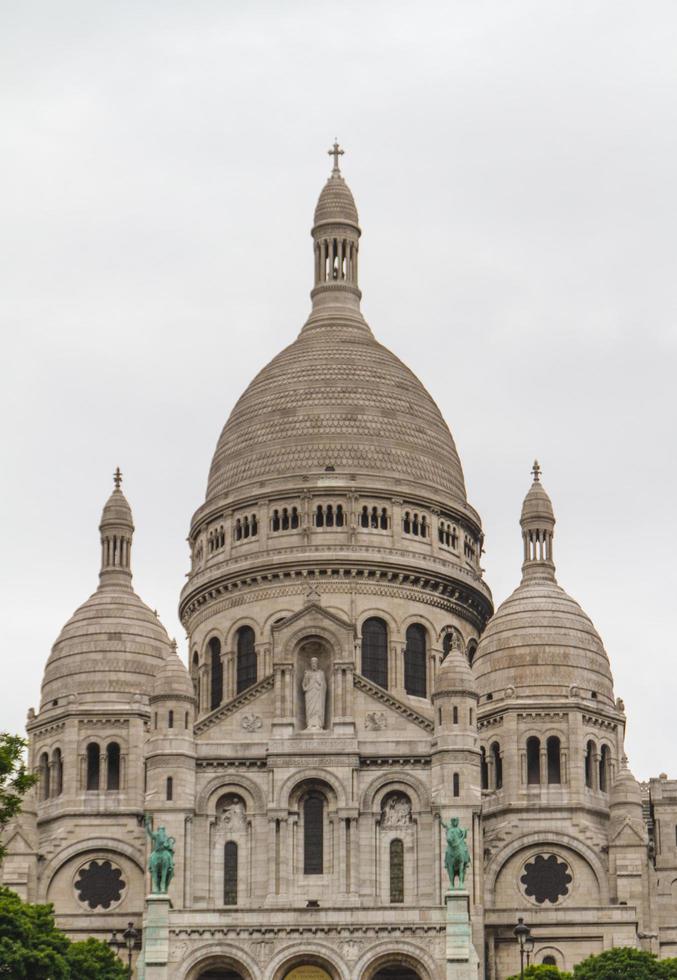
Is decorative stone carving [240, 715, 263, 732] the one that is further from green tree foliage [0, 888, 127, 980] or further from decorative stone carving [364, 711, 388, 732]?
green tree foliage [0, 888, 127, 980]

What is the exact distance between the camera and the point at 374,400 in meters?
128

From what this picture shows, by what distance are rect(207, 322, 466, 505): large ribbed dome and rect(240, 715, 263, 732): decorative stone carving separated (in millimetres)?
15884

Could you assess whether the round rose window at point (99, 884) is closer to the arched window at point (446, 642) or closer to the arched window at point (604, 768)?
the arched window at point (446, 642)

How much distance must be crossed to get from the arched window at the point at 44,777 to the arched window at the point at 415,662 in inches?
566

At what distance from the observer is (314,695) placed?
110812mm

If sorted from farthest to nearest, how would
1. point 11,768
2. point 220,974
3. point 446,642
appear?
point 446,642 → point 220,974 → point 11,768

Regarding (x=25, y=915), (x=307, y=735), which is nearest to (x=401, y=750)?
(x=307, y=735)

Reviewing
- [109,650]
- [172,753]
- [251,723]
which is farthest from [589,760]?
[109,650]

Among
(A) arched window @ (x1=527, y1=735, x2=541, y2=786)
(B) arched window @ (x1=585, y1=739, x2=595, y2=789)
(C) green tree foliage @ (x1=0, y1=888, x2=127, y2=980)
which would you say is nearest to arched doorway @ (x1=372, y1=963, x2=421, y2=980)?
(C) green tree foliage @ (x1=0, y1=888, x2=127, y2=980)

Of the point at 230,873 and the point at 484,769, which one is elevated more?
the point at 484,769

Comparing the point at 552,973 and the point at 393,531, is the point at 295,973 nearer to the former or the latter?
the point at 552,973

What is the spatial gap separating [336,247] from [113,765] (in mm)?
27445

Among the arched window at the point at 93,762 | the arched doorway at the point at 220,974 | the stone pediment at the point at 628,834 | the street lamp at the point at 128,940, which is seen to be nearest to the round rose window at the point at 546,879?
the stone pediment at the point at 628,834

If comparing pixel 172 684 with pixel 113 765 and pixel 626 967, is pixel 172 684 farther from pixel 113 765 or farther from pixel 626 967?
pixel 626 967
